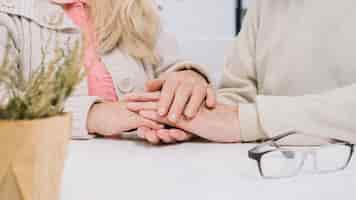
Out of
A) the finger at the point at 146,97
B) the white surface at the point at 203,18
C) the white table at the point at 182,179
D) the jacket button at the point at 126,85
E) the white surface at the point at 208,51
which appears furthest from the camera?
the white surface at the point at 203,18

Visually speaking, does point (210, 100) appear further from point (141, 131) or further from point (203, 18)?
point (203, 18)

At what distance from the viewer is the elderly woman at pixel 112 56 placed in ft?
3.09

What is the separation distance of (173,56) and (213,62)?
903 millimetres

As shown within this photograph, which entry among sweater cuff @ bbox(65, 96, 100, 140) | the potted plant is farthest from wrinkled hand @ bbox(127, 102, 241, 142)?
the potted plant

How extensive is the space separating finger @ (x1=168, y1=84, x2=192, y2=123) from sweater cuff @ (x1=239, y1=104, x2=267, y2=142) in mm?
94

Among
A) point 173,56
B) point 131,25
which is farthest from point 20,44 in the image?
point 173,56

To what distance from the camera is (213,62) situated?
2.28m

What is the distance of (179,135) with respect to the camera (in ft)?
2.98

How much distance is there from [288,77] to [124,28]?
0.41 metres

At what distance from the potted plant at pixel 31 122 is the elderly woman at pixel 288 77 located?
1.60 feet

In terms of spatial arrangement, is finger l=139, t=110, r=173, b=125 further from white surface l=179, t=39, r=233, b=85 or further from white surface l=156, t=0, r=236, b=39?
white surface l=156, t=0, r=236, b=39

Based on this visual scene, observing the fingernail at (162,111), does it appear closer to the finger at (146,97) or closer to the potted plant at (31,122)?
the finger at (146,97)

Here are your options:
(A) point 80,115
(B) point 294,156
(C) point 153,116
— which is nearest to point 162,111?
(C) point 153,116

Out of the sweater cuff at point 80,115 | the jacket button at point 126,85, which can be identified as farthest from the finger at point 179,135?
the jacket button at point 126,85
